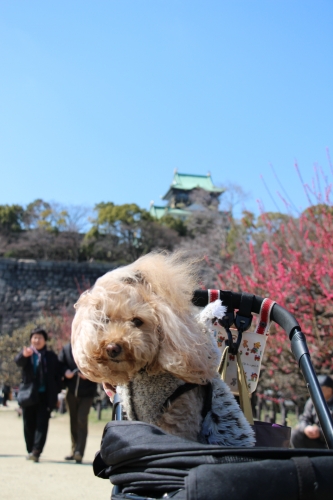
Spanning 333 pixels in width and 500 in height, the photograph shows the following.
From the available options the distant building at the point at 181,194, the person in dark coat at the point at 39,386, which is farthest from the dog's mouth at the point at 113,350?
the distant building at the point at 181,194

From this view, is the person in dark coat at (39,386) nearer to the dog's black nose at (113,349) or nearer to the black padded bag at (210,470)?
the dog's black nose at (113,349)

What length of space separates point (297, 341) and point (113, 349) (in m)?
0.90

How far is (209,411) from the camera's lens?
2346 mm

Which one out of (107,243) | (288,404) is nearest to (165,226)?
(107,243)

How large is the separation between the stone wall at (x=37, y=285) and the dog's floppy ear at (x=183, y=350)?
94.4 ft

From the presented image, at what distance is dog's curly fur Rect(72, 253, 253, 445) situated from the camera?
7.39 ft

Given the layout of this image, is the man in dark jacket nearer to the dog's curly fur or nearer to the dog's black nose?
the dog's curly fur

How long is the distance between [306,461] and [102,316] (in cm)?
104

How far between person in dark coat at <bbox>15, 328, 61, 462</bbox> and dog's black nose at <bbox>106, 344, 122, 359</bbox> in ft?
16.5

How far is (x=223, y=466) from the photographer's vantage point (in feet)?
5.29

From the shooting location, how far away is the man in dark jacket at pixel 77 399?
714 centimetres

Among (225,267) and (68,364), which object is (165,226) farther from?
(68,364)

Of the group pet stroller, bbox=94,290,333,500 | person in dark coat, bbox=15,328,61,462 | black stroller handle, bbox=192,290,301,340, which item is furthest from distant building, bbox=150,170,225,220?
pet stroller, bbox=94,290,333,500

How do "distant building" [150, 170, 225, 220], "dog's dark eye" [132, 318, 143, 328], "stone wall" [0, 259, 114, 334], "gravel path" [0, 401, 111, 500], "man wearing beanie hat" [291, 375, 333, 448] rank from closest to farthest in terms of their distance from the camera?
"dog's dark eye" [132, 318, 143, 328] → "gravel path" [0, 401, 111, 500] → "man wearing beanie hat" [291, 375, 333, 448] → "stone wall" [0, 259, 114, 334] → "distant building" [150, 170, 225, 220]
